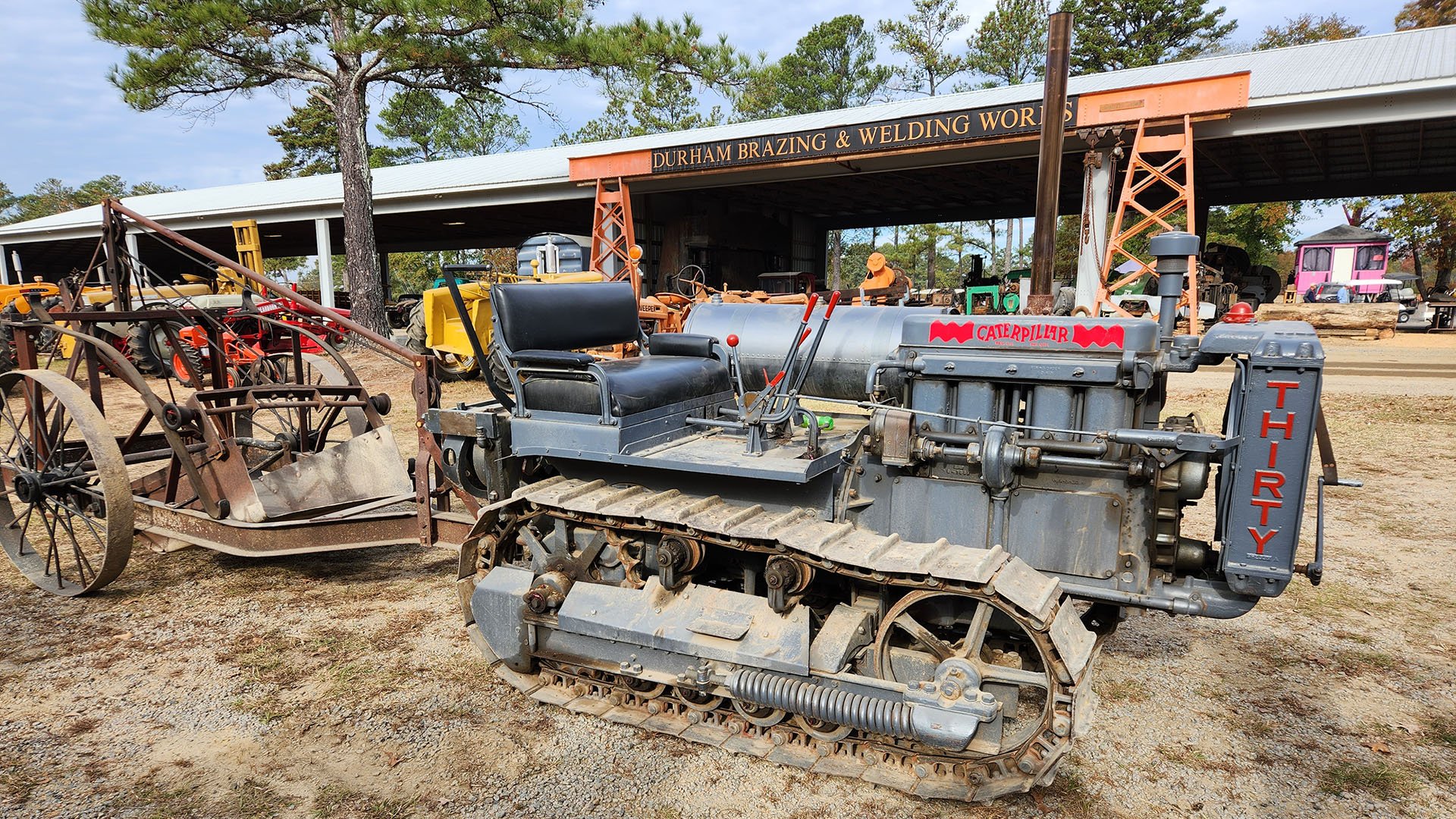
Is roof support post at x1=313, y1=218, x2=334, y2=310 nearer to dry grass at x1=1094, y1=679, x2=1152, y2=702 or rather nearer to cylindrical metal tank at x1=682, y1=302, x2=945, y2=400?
cylindrical metal tank at x1=682, y1=302, x2=945, y2=400

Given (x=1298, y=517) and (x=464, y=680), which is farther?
(x=464, y=680)

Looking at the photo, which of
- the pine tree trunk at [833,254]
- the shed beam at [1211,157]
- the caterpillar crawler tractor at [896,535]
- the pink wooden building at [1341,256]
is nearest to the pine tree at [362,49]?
the shed beam at [1211,157]

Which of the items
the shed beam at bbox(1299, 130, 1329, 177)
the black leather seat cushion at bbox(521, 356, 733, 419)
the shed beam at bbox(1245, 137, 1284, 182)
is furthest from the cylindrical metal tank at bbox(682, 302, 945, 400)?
the shed beam at bbox(1245, 137, 1284, 182)

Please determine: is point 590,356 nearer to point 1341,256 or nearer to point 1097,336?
point 1097,336

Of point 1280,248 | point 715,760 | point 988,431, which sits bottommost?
point 715,760

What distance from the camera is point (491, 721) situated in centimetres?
374

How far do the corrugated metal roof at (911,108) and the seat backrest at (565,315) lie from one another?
9607 mm

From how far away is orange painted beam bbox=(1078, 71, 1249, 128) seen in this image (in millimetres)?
10672

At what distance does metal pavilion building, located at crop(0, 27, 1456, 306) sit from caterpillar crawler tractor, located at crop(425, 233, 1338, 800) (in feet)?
29.5

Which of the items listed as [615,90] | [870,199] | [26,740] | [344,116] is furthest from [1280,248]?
[26,740]

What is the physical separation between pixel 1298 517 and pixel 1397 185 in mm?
22092

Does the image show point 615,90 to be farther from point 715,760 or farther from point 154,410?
point 715,760

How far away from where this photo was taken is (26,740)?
358 cm

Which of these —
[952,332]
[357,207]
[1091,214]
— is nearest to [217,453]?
[952,332]
